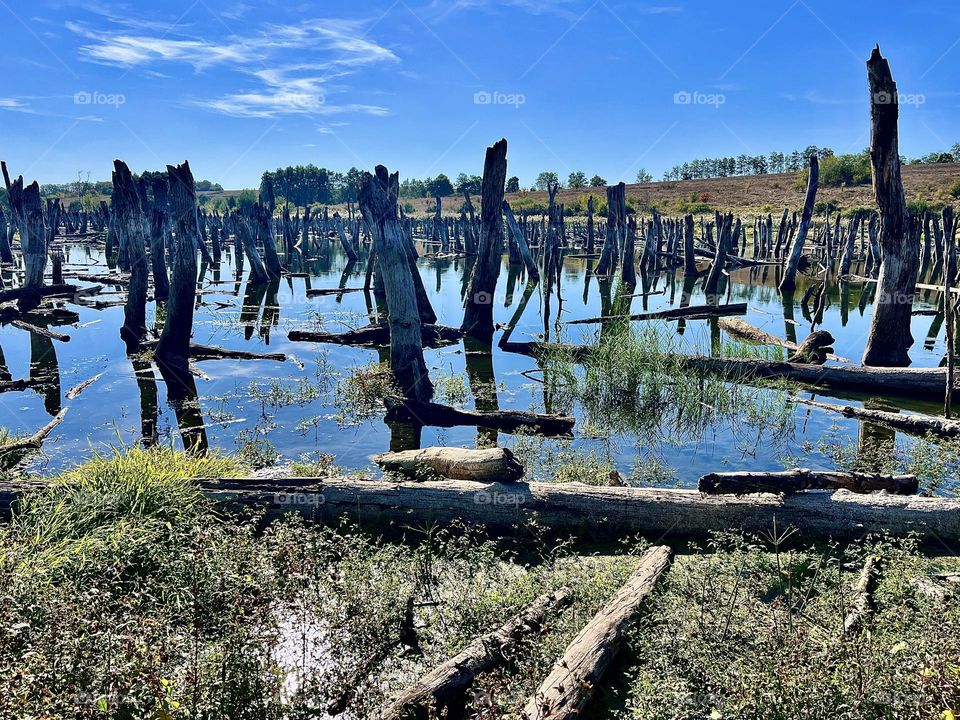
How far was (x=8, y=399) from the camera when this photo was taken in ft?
37.9

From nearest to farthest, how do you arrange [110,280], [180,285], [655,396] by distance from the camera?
[655,396] → [180,285] → [110,280]

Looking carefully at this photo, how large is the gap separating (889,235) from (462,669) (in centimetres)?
1257

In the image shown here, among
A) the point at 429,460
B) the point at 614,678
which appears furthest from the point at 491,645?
the point at 429,460

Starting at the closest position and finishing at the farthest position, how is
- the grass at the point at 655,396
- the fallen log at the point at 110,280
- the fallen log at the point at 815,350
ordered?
the grass at the point at 655,396, the fallen log at the point at 815,350, the fallen log at the point at 110,280

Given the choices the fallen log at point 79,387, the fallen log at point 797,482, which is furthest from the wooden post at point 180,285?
the fallen log at point 797,482

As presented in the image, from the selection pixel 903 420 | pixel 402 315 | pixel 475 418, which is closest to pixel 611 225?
pixel 402 315

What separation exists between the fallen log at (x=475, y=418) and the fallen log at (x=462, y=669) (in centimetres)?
497

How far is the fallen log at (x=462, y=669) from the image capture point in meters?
3.97

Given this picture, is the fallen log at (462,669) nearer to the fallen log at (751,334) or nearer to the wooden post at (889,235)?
the wooden post at (889,235)

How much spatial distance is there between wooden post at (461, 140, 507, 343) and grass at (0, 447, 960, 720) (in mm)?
10969

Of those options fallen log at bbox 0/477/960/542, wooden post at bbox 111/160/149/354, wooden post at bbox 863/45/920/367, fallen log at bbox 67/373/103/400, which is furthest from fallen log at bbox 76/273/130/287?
wooden post at bbox 863/45/920/367

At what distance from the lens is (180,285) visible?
44.8ft

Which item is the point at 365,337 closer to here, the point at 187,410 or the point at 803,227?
the point at 187,410

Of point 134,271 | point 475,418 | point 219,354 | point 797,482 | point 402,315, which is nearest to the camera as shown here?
point 797,482
